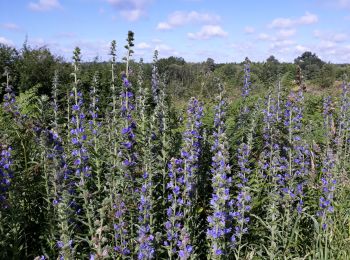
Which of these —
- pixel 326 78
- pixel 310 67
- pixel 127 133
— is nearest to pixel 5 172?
pixel 127 133

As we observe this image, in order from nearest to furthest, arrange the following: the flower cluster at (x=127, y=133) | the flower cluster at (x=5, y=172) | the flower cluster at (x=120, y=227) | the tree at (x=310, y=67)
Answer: the flower cluster at (x=120, y=227), the flower cluster at (x=5, y=172), the flower cluster at (x=127, y=133), the tree at (x=310, y=67)

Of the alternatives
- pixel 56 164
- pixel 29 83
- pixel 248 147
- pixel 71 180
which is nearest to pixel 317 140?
pixel 248 147

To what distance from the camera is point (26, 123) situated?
4.21m

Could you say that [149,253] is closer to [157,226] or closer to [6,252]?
[157,226]

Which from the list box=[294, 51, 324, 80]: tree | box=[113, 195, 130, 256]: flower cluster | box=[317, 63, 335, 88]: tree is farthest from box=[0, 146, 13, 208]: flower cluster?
box=[317, 63, 335, 88]: tree

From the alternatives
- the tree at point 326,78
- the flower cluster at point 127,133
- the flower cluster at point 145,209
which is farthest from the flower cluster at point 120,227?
the tree at point 326,78

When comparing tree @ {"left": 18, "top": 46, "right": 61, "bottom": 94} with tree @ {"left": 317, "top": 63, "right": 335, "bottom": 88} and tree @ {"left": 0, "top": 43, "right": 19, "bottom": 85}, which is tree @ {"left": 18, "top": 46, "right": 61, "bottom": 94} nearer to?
tree @ {"left": 0, "top": 43, "right": 19, "bottom": 85}

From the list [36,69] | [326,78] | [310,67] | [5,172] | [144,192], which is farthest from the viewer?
[310,67]

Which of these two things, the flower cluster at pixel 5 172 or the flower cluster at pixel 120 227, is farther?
the flower cluster at pixel 5 172

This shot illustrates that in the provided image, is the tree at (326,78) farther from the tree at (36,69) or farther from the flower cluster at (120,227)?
the flower cluster at (120,227)

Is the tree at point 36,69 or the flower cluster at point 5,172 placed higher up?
the tree at point 36,69

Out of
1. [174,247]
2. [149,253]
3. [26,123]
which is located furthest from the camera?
[26,123]

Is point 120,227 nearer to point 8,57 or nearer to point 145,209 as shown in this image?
point 145,209

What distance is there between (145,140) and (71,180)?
2.99ft
